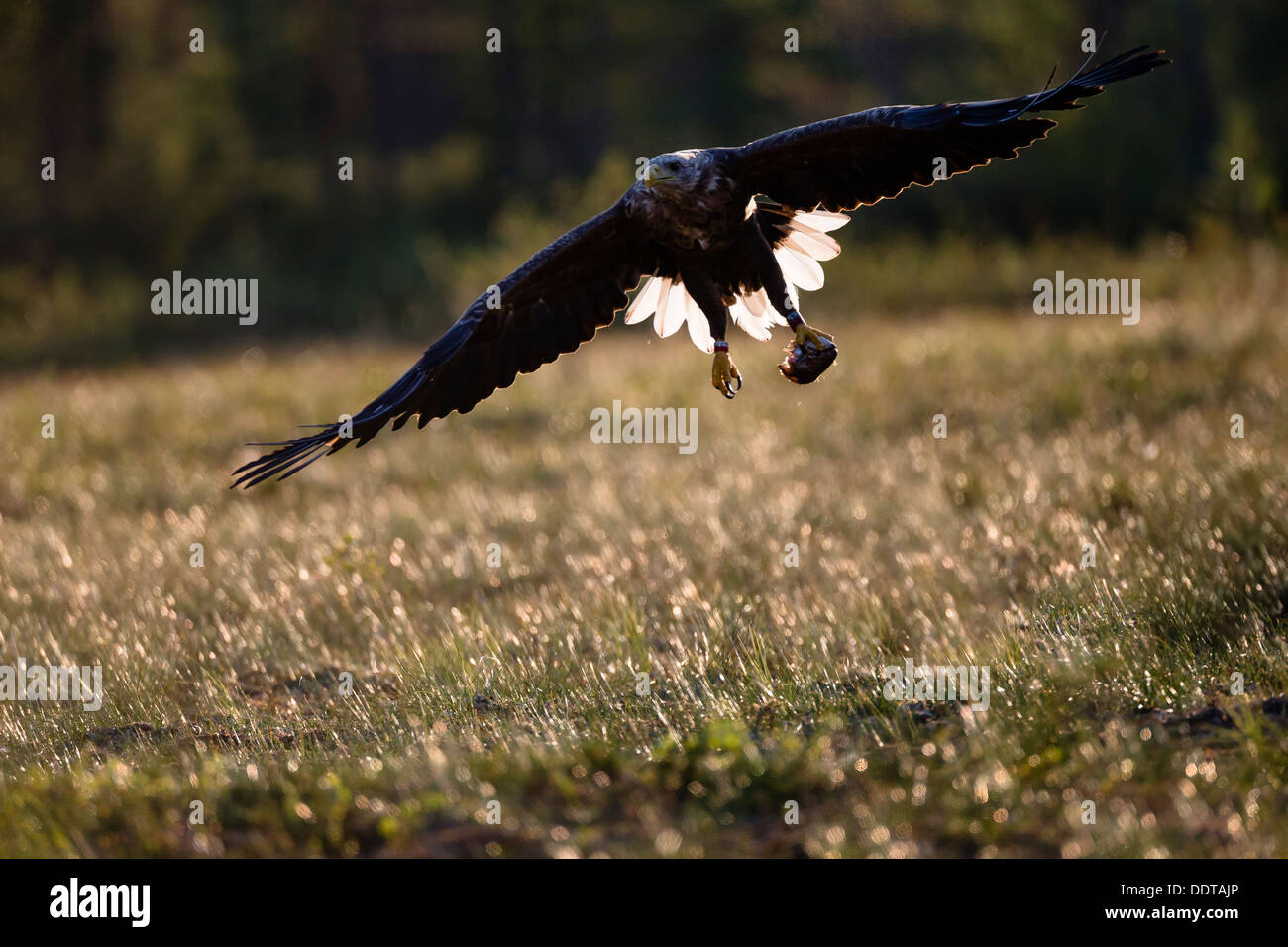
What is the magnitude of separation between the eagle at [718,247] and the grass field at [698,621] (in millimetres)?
1245

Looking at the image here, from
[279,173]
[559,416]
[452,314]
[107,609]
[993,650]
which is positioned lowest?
[993,650]

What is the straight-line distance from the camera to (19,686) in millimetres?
6375

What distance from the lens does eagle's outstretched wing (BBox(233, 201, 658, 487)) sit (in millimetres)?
6449

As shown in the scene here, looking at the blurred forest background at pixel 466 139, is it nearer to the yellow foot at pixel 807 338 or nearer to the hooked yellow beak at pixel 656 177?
the yellow foot at pixel 807 338

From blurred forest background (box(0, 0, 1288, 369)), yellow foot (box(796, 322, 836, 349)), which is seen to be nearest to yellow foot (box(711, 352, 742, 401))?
yellow foot (box(796, 322, 836, 349))

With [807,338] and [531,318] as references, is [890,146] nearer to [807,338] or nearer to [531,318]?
[807,338]

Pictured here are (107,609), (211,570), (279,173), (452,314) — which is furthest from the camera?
(279,173)

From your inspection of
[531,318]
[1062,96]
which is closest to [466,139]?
[531,318]

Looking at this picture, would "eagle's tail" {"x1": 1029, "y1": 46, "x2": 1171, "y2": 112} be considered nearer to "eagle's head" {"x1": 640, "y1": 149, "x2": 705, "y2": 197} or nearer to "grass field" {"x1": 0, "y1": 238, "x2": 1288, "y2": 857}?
"eagle's head" {"x1": 640, "y1": 149, "x2": 705, "y2": 197}

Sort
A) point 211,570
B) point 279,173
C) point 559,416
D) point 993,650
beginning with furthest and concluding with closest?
1. point 279,173
2. point 559,416
3. point 211,570
4. point 993,650
